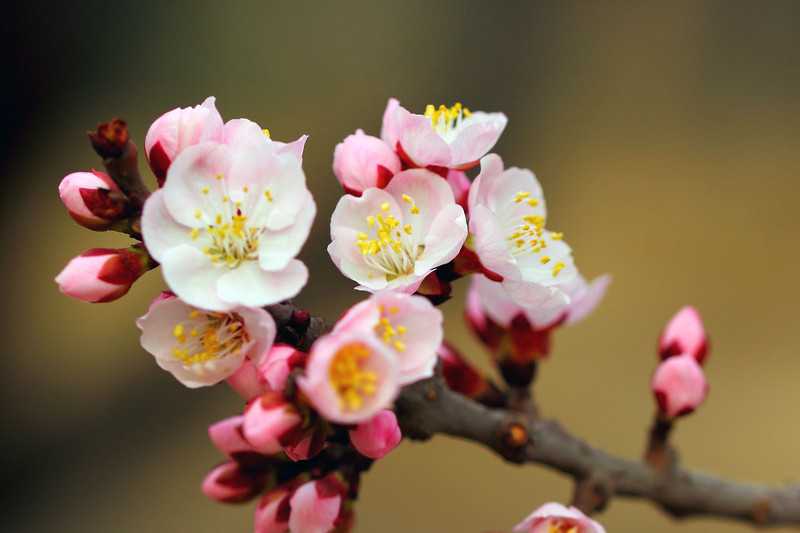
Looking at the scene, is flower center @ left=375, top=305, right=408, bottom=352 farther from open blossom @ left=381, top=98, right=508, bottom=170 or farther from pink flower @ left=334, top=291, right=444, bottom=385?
open blossom @ left=381, top=98, right=508, bottom=170

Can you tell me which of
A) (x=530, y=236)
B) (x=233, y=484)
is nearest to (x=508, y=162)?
(x=530, y=236)

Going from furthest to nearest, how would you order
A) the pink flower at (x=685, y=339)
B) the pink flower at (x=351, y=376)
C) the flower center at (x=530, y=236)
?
the pink flower at (x=685, y=339) → the flower center at (x=530, y=236) → the pink flower at (x=351, y=376)

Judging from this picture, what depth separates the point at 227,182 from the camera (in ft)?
1.85

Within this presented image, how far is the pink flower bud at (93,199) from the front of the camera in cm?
55

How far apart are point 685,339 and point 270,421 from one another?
1.66ft

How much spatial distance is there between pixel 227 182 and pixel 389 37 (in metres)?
1.68

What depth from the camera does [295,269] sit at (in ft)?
1.68

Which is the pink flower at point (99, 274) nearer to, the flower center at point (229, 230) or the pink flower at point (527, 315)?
the flower center at point (229, 230)

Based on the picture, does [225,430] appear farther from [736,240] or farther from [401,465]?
[736,240]

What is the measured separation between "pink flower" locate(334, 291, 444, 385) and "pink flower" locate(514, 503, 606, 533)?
182 mm

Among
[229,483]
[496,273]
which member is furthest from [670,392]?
[229,483]

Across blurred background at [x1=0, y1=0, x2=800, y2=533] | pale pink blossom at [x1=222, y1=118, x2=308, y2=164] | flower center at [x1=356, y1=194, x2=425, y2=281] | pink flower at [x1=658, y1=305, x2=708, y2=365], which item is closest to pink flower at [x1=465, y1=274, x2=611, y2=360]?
pink flower at [x1=658, y1=305, x2=708, y2=365]

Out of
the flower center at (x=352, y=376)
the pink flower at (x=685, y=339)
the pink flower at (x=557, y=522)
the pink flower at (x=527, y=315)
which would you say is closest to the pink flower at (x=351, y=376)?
the flower center at (x=352, y=376)

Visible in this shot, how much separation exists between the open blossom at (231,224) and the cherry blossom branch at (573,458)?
0.04 m
